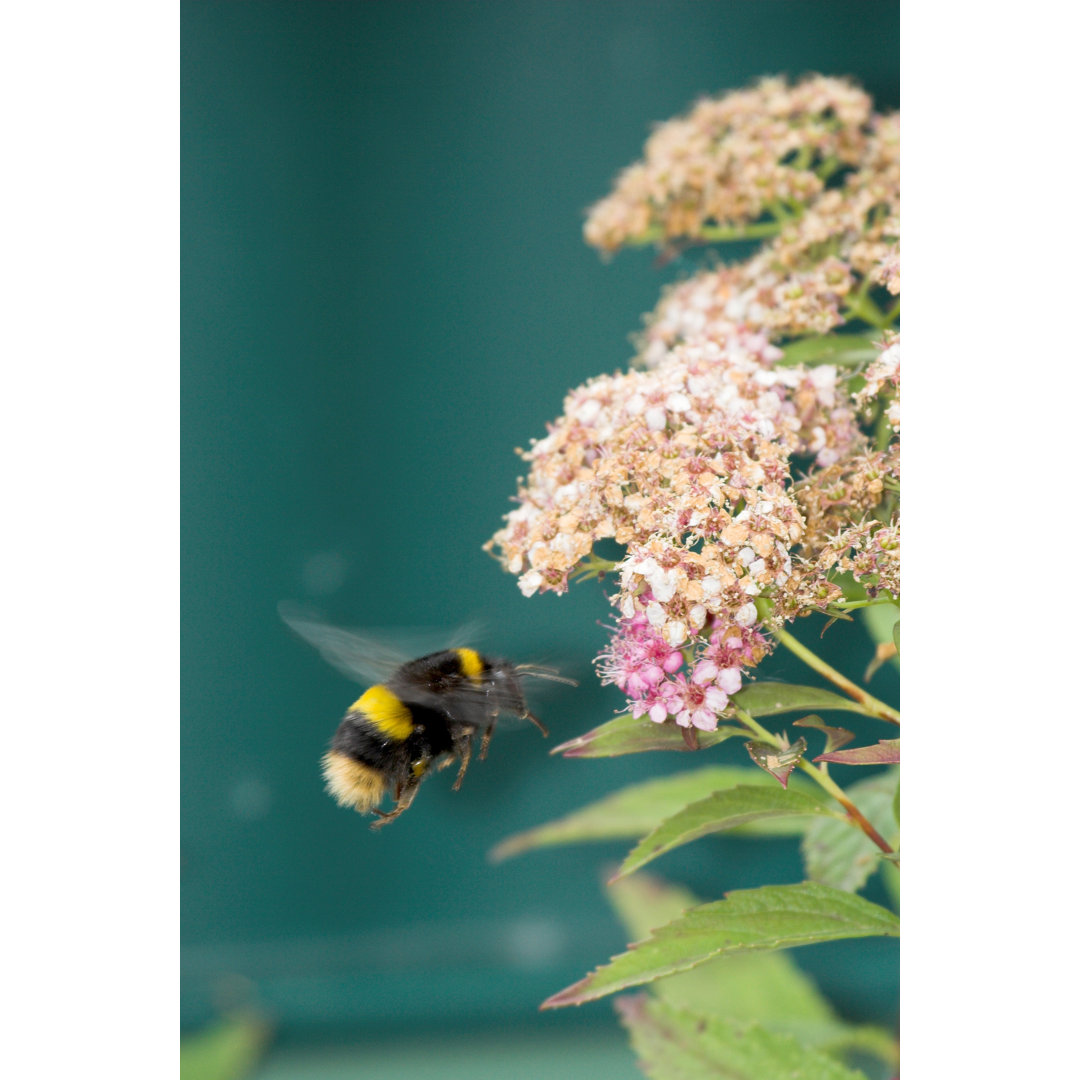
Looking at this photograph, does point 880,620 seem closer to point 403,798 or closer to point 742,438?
point 742,438

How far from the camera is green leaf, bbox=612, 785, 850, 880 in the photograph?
654mm

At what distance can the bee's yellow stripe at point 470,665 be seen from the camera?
691 millimetres

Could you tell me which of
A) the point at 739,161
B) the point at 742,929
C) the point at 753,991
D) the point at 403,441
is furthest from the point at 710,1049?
the point at 739,161

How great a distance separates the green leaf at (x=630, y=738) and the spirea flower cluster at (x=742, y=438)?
0.07 ft

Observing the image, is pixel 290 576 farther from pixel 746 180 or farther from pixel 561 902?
pixel 746 180

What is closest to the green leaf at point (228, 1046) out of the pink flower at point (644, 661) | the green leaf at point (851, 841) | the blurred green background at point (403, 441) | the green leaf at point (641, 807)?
the blurred green background at point (403, 441)

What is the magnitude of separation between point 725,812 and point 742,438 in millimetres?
284

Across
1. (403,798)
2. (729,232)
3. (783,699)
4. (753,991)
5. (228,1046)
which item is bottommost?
(228,1046)

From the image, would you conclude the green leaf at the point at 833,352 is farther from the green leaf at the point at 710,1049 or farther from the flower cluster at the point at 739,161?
the green leaf at the point at 710,1049

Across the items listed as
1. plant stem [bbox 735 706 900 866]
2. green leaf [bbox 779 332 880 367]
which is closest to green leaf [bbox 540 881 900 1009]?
plant stem [bbox 735 706 900 866]

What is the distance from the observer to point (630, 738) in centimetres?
65

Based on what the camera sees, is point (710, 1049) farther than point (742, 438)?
Yes

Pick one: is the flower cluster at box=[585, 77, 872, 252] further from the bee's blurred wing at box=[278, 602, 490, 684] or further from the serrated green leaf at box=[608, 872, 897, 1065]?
the serrated green leaf at box=[608, 872, 897, 1065]

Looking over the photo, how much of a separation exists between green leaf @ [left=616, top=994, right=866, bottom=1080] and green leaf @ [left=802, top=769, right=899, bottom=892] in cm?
17
